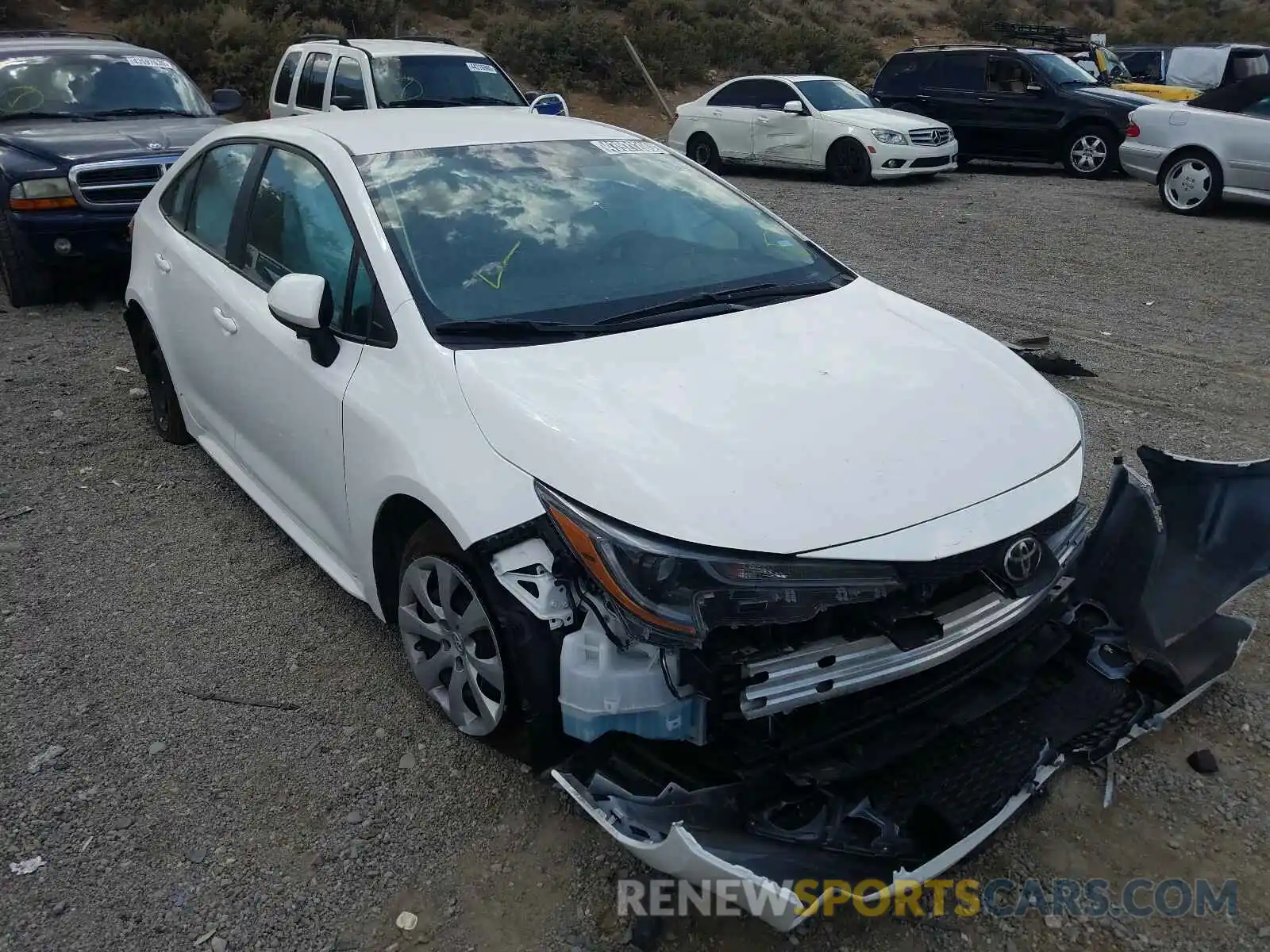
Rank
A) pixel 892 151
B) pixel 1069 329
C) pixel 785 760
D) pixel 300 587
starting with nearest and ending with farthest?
pixel 785 760
pixel 300 587
pixel 1069 329
pixel 892 151

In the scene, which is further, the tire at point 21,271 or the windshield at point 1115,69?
the windshield at point 1115,69

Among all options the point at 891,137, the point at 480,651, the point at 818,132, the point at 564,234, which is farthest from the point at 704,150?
the point at 480,651

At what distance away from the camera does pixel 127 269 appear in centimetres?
801

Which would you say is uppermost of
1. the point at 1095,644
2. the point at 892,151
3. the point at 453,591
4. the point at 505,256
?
the point at 505,256

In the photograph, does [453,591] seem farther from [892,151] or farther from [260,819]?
[892,151]

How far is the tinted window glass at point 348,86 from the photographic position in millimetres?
10242

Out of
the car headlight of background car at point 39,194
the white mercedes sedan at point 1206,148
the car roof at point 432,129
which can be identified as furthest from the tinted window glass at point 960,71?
the car roof at point 432,129

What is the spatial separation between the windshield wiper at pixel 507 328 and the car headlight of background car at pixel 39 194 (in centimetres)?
563

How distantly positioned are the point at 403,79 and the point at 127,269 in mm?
3668

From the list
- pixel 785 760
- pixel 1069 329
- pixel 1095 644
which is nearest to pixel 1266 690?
pixel 1095 644

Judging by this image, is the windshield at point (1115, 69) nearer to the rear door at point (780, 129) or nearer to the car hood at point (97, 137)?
the rear door at point (780, 129)

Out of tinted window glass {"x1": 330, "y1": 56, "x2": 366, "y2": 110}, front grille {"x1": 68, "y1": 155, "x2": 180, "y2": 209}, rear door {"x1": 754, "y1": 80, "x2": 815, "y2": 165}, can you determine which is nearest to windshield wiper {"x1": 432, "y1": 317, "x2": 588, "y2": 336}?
front grille {"x1": 68, "y1": 155, "x2": 180, "y2": 209}

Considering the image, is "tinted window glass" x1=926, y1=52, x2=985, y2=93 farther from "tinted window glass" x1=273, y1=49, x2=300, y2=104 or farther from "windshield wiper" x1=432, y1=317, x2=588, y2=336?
"windshield wiper" x1=432, y1=317, x2=588, y2=336

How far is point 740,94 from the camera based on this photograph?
47.1 feet
